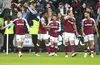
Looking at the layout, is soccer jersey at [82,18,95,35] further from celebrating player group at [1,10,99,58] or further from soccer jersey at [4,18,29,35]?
soccer jersey at [4,18,29,35]

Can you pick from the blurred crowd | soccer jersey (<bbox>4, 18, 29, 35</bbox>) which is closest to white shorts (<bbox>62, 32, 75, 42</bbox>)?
soccer jersey (<bbox>4, 18, 29, 35</bbox>)

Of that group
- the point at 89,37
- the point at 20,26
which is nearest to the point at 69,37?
the point at 89,37

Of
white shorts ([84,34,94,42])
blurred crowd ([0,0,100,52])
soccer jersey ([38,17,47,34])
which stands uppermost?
blurred crowd ([0,0,100,52])

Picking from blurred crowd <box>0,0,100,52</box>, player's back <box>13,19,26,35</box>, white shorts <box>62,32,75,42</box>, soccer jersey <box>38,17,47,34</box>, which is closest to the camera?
white shorts <box>62,32,75,42</box>

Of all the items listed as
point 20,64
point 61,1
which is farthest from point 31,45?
point 20,64

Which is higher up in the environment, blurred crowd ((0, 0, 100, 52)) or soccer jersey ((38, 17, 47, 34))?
blurred crowd ((0, 0, 100, 52))

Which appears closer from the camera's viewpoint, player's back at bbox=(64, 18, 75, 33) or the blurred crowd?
→ player's back at bbox=(64, 18, 75, 33)

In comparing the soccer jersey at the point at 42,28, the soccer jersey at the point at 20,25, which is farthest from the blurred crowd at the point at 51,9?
the soccer jersey at the point at 20,25

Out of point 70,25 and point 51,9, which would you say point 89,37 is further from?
point 51,9

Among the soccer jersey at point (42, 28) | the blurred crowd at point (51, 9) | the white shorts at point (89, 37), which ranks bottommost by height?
the white shorts at point (89, 37)

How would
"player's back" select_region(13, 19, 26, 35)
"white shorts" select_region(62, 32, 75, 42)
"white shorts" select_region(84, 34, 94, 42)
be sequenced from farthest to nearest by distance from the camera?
"player's back" select_region(13, 19, 26, 35) < "white shorts" select_region(62, 32, 75, 42) < "white shorts" select_region(84, 34, 94, 42)

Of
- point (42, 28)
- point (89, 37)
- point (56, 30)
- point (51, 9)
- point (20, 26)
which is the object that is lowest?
point (89, 37)

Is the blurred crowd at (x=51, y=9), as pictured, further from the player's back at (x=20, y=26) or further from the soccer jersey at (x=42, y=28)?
the player's back at (x=20, y=26)

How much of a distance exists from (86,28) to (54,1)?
340 inches
